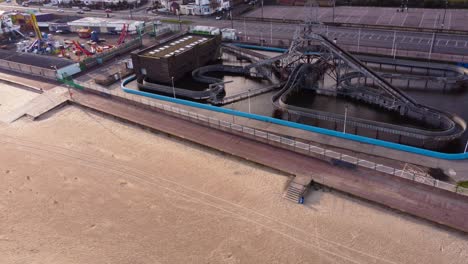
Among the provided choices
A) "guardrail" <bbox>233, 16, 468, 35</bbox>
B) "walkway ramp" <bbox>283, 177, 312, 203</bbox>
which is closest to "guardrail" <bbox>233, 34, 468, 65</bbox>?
"guardrail" <bbox>233, 16, 468, 35</bbox>

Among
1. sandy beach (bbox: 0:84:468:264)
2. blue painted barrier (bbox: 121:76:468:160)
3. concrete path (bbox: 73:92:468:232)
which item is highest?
blue painted barrier (bbox: 121:76:468:160)

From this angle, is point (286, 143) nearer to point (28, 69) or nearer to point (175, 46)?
point (175, 46)

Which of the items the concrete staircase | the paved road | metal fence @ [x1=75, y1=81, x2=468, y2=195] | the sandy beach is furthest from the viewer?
the paved road

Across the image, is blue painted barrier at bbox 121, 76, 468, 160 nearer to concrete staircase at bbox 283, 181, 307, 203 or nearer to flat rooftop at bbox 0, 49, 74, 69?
concrete staircase at bbox 283, 181, 307, 203

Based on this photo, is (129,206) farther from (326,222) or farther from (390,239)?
(390,239)

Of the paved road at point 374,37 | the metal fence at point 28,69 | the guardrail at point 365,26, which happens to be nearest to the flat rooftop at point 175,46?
the paved road at point 374,37
